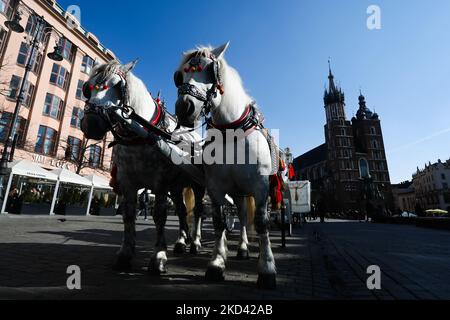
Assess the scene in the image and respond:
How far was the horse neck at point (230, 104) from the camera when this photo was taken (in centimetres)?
324

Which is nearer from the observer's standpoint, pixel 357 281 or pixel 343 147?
pixel 357 281

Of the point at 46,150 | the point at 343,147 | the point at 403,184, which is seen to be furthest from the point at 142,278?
the point at 403,184

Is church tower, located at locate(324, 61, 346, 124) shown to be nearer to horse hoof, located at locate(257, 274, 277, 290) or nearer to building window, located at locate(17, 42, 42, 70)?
building window, located at locate(17, 42, 42, 70)

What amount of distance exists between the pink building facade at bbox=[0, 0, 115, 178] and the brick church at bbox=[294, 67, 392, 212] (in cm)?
7626

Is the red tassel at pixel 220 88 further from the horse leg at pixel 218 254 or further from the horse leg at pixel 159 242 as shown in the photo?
the horse leg at pixel 159 242

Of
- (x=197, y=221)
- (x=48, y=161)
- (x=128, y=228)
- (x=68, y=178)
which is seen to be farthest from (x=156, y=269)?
(x=48, y=161)

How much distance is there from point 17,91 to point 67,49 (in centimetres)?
958

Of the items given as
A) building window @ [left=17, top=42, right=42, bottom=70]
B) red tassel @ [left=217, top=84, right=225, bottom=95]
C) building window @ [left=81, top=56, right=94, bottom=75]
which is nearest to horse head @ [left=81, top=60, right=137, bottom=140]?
red tassel @ [left=217, top=84, right=225, bottom=95]

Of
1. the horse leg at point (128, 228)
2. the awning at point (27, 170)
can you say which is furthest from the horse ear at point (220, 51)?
the awning at point (27, 170)

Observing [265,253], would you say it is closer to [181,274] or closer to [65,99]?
[181,274]

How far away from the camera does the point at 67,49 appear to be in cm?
3052

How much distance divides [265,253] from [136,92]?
114 inches

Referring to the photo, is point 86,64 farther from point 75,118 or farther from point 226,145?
point 226,145
